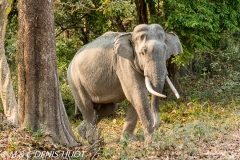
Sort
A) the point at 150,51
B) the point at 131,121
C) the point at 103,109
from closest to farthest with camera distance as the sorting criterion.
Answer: the point at 150,51
the point at 131,121
the point at 103,109

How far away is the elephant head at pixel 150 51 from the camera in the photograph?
902 centimetres

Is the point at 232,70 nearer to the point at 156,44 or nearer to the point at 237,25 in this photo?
the point at 237,25

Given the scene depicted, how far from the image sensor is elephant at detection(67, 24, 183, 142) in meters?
9.09

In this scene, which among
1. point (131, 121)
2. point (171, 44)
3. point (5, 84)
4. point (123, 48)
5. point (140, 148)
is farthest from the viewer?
point (5, 84)

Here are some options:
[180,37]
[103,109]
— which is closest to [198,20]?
[180,37]

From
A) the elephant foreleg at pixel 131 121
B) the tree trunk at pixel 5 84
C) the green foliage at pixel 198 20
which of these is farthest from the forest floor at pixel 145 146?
the tree trunk at pixel 5 84

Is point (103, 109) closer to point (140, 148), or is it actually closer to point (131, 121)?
point (131, 121)

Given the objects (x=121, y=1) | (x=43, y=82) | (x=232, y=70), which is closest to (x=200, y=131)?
(x=43, y=82)

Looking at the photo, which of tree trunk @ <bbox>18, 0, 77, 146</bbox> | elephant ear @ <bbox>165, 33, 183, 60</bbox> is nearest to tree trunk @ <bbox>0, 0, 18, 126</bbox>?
elephant ear @ <bbox>165, 33, 183, 60</bbox>

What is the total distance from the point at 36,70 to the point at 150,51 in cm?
225

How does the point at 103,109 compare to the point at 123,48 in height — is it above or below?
below

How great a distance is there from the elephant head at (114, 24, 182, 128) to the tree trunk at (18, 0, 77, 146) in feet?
6.46

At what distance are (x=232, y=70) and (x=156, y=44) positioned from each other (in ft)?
36.2

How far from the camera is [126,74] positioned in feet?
32.0
